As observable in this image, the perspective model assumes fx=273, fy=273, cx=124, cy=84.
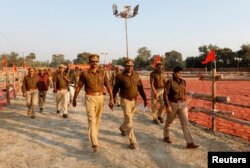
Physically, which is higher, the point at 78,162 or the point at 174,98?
the point at 174,98

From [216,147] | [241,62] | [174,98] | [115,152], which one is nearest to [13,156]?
[115,152]

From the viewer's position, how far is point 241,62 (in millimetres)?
65125

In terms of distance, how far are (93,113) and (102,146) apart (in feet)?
2.73

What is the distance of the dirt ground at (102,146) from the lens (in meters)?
4.99

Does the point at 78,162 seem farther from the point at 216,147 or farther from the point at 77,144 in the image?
the point at 216,147

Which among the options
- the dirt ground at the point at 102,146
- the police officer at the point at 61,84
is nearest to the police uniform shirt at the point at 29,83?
the police officer at the point at 61,84

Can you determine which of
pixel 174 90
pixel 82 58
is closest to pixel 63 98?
pixel 174 90

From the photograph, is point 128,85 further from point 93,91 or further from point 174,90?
point 174,90

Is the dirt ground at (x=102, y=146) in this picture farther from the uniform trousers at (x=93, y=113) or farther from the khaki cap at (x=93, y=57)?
the khaki cap at (x=93, y=57)

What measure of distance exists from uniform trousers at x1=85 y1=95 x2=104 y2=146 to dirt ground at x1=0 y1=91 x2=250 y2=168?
344 mm

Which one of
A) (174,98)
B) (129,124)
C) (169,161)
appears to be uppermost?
(174,98)

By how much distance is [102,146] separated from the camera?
597 cm

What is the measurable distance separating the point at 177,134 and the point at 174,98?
143 centimetres

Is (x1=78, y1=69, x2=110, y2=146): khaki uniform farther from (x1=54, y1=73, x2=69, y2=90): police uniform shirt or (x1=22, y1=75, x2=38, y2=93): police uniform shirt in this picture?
(x1=22, y1=75, x2=38, y2=93): police uniform shirt
